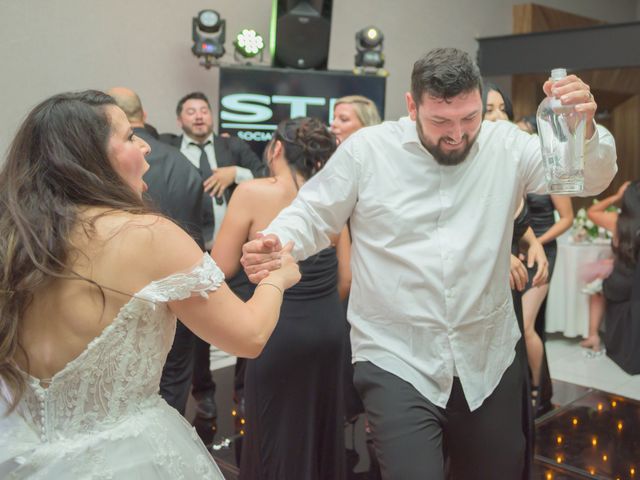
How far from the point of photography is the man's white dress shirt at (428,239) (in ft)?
6.15

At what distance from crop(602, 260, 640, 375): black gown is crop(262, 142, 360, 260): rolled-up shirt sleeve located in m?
3.47

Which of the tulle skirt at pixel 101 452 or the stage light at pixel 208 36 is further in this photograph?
the stage light at pixel 208 36

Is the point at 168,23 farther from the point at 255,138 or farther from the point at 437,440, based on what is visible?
the point at 437,440

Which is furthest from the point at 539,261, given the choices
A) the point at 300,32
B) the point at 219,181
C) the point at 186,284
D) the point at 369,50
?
the point at 369,50

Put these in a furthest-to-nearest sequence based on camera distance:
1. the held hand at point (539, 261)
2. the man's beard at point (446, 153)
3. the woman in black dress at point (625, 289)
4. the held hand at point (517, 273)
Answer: the woman in black dress at point (625, 289)
the held hand at point (539, 261)
the held hand at point (517, 273)
the man's beard at point (446, 153)

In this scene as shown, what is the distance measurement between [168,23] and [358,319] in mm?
4581

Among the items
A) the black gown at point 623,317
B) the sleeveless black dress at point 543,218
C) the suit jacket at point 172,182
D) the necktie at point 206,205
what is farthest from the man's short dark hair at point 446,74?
the black gown at point 623,317

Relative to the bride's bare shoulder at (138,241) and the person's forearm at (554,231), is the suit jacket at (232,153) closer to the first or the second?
the person's forearm at (554,231)

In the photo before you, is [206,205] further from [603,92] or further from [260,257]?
[603,92]

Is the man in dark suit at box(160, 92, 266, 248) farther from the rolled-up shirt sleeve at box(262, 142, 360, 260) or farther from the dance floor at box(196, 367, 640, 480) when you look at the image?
the rolled-up shirt sleeve at box(262, 142, 360, 260)

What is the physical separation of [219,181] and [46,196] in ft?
9.77

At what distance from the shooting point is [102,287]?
127cm

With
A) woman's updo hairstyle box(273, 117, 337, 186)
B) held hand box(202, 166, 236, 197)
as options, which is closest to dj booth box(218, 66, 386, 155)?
held hand box(202, 166, 236, 197)

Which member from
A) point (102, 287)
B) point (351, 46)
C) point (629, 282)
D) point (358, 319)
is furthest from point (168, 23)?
point (102, 287)
